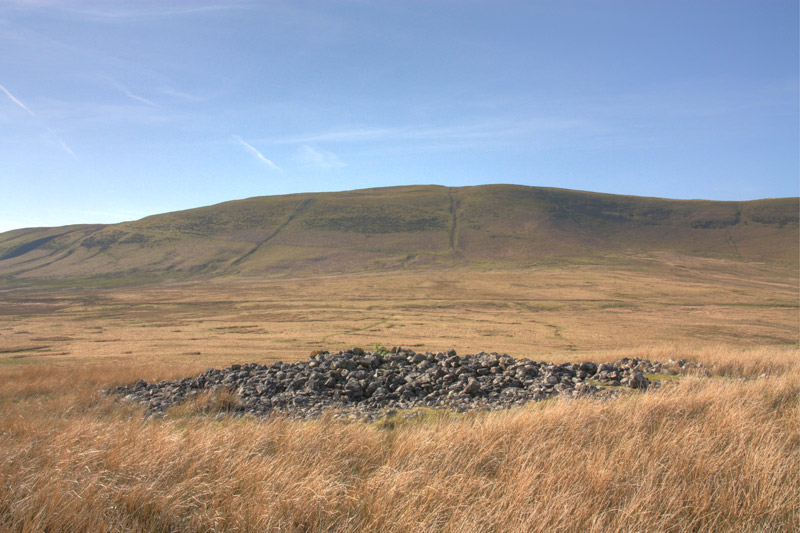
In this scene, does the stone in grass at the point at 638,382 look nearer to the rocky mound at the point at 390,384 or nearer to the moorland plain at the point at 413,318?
the rocky mound at the point at 390,384

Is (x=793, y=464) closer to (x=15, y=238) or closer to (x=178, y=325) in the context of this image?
(x=178, y=325)

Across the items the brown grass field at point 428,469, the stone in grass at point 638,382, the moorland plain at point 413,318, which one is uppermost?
the brown grass field at point 428,469

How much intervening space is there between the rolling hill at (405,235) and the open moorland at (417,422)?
2587 cm

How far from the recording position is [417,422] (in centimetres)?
706

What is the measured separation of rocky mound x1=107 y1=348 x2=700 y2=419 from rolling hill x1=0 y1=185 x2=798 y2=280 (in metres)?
91.4

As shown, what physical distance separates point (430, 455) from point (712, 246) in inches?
5869

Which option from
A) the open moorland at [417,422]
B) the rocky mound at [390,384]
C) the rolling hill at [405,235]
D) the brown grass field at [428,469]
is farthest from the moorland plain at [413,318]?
the rolling hill at [405,235]

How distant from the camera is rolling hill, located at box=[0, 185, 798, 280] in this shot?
111m

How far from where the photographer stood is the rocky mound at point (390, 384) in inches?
368

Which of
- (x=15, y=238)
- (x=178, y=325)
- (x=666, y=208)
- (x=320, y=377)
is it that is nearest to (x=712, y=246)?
(x=666, y=208)

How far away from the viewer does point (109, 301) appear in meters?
64.2

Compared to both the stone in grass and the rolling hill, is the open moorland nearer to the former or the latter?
the stone in grass

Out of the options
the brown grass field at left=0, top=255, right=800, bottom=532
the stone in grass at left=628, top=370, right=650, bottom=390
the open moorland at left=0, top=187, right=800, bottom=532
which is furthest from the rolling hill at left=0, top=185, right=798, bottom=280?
the brown grass field at left=0, top=255, right=800, bottom=532

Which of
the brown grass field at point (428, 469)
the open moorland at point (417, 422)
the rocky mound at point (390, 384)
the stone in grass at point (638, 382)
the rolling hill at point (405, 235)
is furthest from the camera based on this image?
the rolling hill at point (405, 235)
